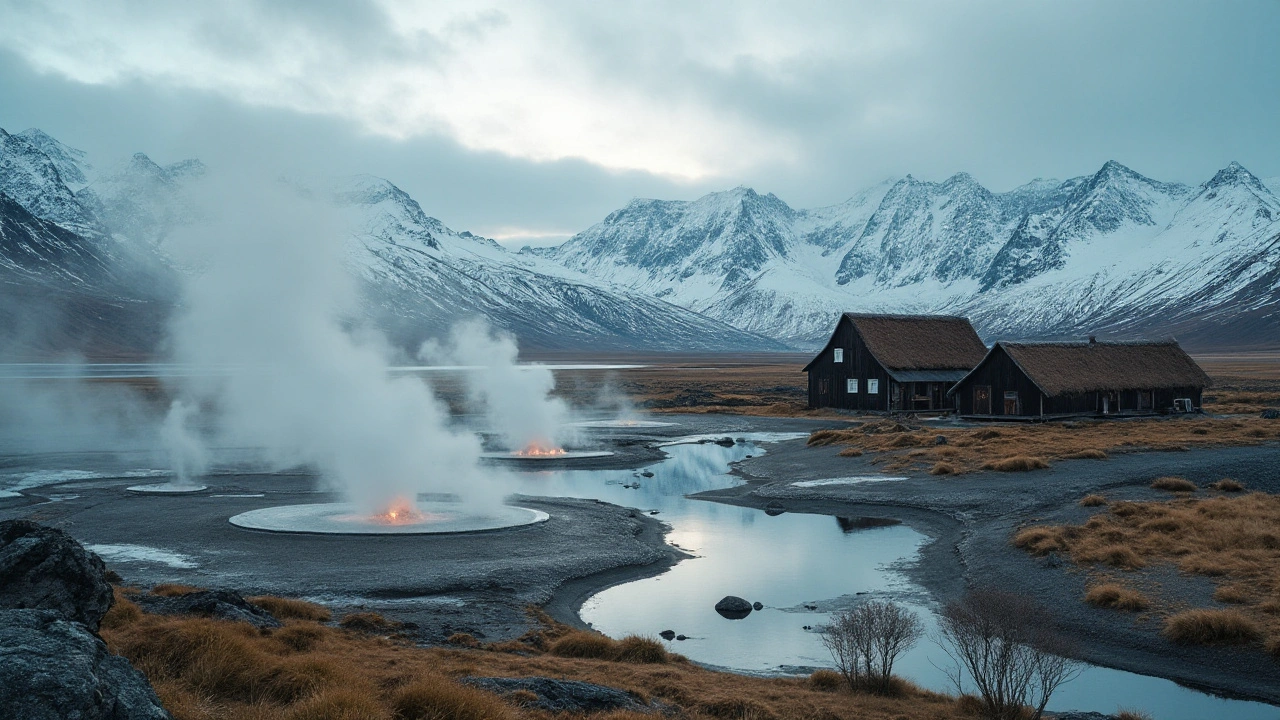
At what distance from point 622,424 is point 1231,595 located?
58.2 meters

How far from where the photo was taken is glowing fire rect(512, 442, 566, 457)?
55.5 metres

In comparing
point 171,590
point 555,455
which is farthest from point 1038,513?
point 555,455

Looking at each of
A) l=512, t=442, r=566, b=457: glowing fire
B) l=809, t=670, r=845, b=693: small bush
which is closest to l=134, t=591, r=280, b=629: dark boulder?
l=809, t=670, r=845, b=693: small bush

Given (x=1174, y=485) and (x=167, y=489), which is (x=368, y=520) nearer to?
(x=167, y=489)

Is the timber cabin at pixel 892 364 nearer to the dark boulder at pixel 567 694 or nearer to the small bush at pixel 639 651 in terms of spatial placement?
the small bush at pixel 639 651

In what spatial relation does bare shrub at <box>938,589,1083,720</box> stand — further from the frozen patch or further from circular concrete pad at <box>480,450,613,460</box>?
circular concrete pad at <box>480,450,613,460</box>

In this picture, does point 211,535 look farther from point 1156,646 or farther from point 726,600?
point 1156,646

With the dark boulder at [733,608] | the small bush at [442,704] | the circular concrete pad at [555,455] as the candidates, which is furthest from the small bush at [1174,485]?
the small bush at [442,704]

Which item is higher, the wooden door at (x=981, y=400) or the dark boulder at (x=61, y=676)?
the wooden door at (x=981, y=400)

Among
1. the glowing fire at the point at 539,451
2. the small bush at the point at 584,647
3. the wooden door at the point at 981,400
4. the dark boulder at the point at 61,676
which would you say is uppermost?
the wooden door at the point at 981,400

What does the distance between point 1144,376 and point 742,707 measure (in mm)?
64370

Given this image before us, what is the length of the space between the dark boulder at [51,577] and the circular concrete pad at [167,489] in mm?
27284

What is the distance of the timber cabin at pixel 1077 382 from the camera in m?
64.7

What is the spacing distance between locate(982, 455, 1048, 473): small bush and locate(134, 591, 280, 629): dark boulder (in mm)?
33563
